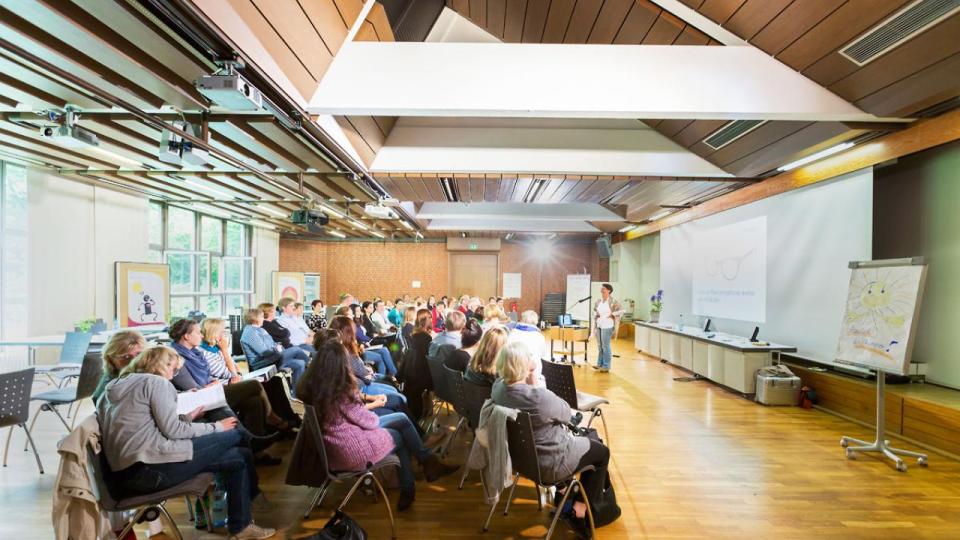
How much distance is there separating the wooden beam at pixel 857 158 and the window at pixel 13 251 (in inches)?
437

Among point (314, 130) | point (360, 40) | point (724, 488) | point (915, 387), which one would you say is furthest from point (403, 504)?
point (915, 387)

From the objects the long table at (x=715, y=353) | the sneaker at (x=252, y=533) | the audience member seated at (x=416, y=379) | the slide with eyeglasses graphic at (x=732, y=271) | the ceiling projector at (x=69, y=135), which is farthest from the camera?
the slide with eyeglasses graphic at (x=732, y=271)

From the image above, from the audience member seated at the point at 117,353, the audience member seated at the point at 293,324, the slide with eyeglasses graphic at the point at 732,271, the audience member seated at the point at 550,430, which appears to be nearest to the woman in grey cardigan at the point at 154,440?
the audience member seated at the point at 117,353

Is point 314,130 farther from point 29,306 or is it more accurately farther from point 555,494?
point 29,306

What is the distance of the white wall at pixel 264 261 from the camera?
545 inches

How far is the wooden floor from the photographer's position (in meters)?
2.84

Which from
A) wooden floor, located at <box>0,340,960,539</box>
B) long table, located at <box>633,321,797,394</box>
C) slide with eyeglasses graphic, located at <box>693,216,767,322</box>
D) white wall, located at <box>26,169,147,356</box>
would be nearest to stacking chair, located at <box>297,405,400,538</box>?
wooden floor, located at <box>0,340,960,539</box>

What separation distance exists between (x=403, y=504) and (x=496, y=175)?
4027 mm

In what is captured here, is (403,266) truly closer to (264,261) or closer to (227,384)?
(264,261)

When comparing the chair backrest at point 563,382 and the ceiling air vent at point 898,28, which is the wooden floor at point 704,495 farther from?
the ceiling air vent at point 898,28

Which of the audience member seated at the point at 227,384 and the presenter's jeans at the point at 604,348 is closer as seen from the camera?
the audience member seated at the point at 227,384

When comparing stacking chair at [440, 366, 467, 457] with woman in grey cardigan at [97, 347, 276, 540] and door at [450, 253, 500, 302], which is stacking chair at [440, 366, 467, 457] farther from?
door at [450, 253, 500, 302]

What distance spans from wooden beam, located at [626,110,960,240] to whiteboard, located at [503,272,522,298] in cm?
861

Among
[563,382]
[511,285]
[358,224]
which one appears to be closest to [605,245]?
[511,285]
